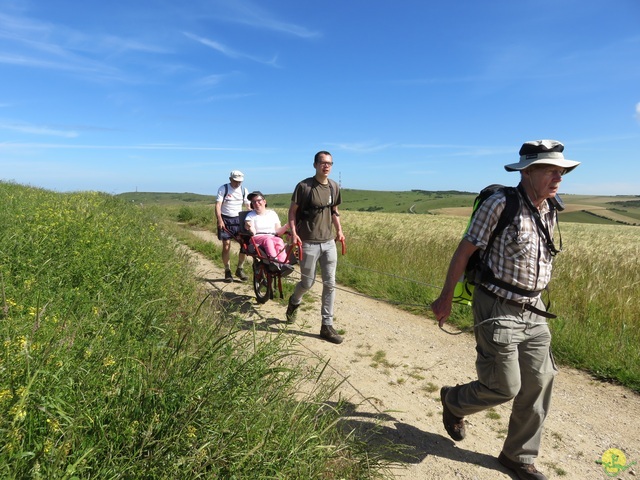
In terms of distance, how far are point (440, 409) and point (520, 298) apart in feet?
5.49

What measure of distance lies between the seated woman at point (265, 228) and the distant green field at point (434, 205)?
37.3 meters

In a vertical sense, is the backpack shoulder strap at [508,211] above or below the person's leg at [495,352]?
above

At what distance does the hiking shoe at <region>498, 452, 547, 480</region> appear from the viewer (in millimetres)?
2992

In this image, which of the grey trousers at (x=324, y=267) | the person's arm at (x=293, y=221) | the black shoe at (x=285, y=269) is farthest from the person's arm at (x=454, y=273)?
the black shoe at (x=285, y=269)

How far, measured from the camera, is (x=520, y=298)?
292 centimetres

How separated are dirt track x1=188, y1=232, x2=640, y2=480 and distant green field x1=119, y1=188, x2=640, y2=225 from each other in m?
40.0

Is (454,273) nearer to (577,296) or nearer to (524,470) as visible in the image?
(524,470)

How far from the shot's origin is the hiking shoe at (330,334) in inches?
219

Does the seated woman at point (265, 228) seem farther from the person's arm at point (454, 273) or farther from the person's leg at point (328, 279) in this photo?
the person's arm at point (454, 273)

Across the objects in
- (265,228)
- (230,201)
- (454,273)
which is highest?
(230,201)

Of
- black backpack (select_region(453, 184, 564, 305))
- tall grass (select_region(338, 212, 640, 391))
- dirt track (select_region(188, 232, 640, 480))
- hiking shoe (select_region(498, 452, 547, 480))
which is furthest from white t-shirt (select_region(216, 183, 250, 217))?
hiking shoe (select_region(498, 452, 547, 480))

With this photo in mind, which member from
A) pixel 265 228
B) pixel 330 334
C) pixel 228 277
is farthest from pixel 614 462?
pixel 228 277

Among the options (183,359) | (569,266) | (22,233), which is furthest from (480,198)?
(569,266)

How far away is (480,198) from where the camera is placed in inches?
122
